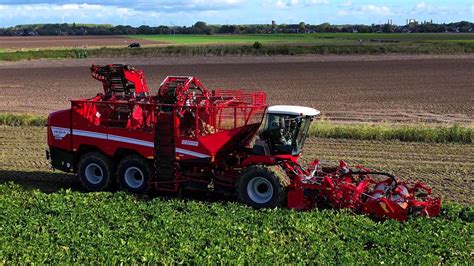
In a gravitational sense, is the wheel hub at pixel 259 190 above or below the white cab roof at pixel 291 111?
below

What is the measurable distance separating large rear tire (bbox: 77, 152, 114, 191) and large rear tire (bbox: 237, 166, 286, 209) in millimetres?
3308

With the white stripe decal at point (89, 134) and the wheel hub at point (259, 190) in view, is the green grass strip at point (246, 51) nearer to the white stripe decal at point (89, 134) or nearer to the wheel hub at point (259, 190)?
the white stripe decal at point (89, 134)

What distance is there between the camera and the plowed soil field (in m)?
13.0

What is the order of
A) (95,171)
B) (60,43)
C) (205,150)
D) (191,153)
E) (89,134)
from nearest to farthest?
(205,150), (191,153), (89,134), (95,171), (60,43)

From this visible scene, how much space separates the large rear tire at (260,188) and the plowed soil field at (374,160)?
391 centimetres

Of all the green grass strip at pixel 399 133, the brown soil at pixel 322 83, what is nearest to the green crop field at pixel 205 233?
the green grass strip at pixel 399 133

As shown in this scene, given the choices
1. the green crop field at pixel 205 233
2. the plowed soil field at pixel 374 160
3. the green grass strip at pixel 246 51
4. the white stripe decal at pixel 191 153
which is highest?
the green grass strip at pixel 246 51

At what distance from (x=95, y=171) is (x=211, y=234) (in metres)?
5.17

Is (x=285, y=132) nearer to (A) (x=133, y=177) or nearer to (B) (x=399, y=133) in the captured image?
(A) (x=133, y=177)

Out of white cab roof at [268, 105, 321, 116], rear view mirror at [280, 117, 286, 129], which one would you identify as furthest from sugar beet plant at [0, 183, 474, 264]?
white cab roof at [268, 105, 321, 116]

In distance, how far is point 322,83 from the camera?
35219 mm

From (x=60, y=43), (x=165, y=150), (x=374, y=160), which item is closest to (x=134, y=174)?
(x=165, y=150)

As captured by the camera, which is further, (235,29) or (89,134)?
(235,29)

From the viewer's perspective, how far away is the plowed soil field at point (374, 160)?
13.0 m
